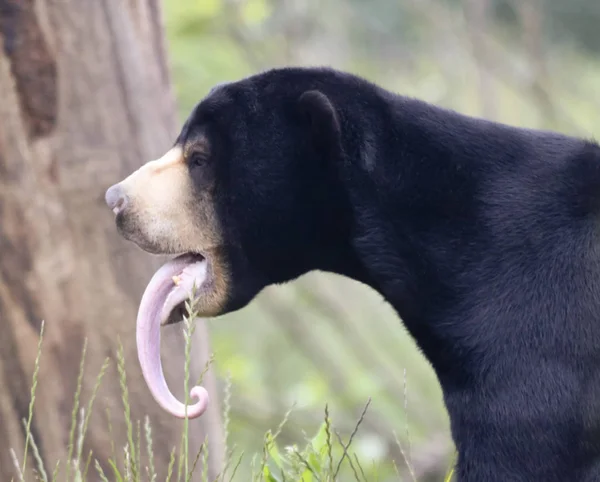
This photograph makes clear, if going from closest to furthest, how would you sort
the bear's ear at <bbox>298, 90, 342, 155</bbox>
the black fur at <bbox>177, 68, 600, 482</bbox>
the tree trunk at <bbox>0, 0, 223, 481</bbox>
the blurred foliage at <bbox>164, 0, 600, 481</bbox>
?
the black fur at <bbox>177, 68, 600, 482</bbox>
the bear's ear at <bbox>298, 90, 342, 155</bbox>
the tree trunk at <bbox>0, 0, 223, 481</bbox>
the blurred foliage at <bbox>164, 0, 600, 481</bbox>

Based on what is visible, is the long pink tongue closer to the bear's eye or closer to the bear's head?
the bear's head

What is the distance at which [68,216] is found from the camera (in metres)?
3.59

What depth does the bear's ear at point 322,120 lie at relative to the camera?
2605 mm

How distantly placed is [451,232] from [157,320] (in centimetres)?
86

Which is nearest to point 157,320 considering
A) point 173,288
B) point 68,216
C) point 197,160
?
point 173,288

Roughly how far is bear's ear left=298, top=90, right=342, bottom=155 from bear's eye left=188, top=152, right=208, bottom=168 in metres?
0.32

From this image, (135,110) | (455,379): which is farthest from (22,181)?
(455,379)

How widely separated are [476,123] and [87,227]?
1605 mm

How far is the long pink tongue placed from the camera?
8.91 feet

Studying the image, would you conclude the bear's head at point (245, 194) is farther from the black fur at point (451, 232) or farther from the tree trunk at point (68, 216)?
the tree trunk at point (68, 216)

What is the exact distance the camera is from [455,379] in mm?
2465

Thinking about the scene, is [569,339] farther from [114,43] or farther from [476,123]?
[114,43]

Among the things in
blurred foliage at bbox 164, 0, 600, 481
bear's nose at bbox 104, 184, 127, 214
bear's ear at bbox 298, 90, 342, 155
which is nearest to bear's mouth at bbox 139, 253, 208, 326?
bear's nose at bbox 104, 184, 127, 214

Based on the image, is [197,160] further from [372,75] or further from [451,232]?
[372,75]
